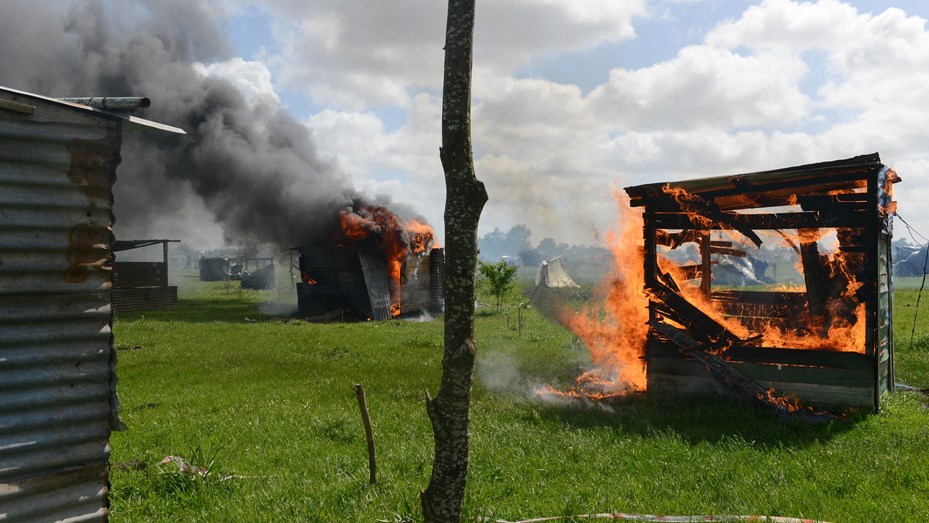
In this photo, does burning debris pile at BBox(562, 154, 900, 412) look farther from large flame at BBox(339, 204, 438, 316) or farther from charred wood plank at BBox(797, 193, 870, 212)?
large flame at BBox(339, 204, 438, 316)

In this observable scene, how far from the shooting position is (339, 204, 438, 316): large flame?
30250mm

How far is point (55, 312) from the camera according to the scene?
16.0 ft

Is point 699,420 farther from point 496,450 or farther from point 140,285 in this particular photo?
point 140,285

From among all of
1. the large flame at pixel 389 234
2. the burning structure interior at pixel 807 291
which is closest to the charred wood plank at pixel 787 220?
the burning structure interior at pixel 807 291

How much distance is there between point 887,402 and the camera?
432 inches

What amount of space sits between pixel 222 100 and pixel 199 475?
34.9 metres

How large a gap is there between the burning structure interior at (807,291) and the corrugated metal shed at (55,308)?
378 inches

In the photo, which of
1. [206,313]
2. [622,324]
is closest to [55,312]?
[622,324]

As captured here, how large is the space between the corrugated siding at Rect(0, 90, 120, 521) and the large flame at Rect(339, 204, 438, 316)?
Result: 82.1ft

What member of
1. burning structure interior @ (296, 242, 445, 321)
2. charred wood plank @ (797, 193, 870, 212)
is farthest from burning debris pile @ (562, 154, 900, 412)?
burning structure interior @ (296, 242, 445, 321)

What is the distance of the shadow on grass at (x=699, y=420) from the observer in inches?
368

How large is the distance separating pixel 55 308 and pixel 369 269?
25386 millimetres

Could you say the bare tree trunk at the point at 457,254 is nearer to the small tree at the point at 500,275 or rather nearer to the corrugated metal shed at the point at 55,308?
the corrugated metal shed at the point at 55,308

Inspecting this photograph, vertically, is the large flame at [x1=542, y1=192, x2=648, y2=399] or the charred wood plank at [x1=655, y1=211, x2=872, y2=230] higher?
the charred wood plank at [x1=655, y1=211, x2=872, y2=230]
